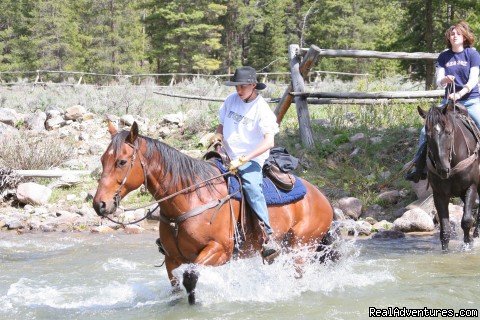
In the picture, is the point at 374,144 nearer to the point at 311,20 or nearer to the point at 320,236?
the point at 320,236

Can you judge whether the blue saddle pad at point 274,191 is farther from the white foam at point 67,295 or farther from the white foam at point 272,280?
the white foam at point 67,295

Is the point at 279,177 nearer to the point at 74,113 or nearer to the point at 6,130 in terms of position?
the point at 6,130

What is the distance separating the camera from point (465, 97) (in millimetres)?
8773

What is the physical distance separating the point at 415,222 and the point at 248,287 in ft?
15.1

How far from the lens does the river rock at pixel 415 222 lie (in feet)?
33.4

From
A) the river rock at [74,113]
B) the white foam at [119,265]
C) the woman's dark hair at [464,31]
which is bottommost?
the white foam at [119,265]

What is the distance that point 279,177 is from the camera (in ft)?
21.0

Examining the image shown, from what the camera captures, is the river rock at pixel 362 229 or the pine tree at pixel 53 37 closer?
the river rock at pixel 362 229

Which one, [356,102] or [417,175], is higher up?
[356,102]

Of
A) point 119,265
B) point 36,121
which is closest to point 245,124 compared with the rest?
point 119,265

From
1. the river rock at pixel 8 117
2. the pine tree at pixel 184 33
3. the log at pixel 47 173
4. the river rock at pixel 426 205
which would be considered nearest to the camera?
the river rock at pixel 426 205

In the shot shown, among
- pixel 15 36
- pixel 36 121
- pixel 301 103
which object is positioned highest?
pixel 15 36

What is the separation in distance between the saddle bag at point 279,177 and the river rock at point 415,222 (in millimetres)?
4361

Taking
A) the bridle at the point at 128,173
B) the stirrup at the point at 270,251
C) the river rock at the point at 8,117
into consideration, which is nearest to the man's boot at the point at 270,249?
the stirrup at the point at 270,251
